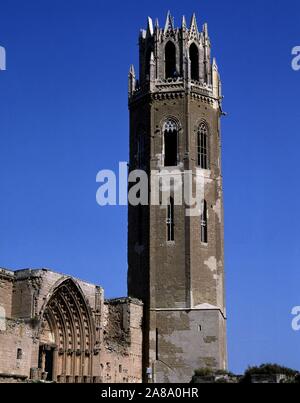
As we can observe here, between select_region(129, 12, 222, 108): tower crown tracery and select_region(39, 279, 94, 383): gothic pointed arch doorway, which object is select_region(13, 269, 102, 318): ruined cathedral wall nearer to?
select_region(39, 279, 94, 383): gothic pointed arch doorway

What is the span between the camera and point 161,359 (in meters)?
42.6

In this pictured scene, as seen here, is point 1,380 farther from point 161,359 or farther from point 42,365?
point 161,359

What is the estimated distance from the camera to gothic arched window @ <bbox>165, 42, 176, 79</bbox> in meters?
48.2

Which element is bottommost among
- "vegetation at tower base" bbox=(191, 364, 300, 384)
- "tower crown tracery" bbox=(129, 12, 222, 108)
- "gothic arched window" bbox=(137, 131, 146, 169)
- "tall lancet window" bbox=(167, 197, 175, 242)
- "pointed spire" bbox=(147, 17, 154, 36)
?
"vegetation at tower base" bbox=(191, 364, 300, 384)

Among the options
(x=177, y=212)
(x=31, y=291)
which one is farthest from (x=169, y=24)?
(x=31, y=291)

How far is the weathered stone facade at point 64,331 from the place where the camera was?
34.9m

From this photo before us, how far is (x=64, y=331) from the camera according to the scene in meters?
40.3

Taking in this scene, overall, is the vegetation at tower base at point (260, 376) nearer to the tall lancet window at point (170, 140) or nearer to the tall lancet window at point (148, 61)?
the tall lancet window at point (170, 140)

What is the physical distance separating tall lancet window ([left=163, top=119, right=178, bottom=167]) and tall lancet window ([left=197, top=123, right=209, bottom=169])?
56.8 inches

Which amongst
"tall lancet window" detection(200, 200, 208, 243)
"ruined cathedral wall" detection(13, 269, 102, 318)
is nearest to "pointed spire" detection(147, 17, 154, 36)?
"tall lancet window" detection(200, 200, 208, 243)

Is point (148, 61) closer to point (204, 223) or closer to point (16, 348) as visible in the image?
point (204, 223)
